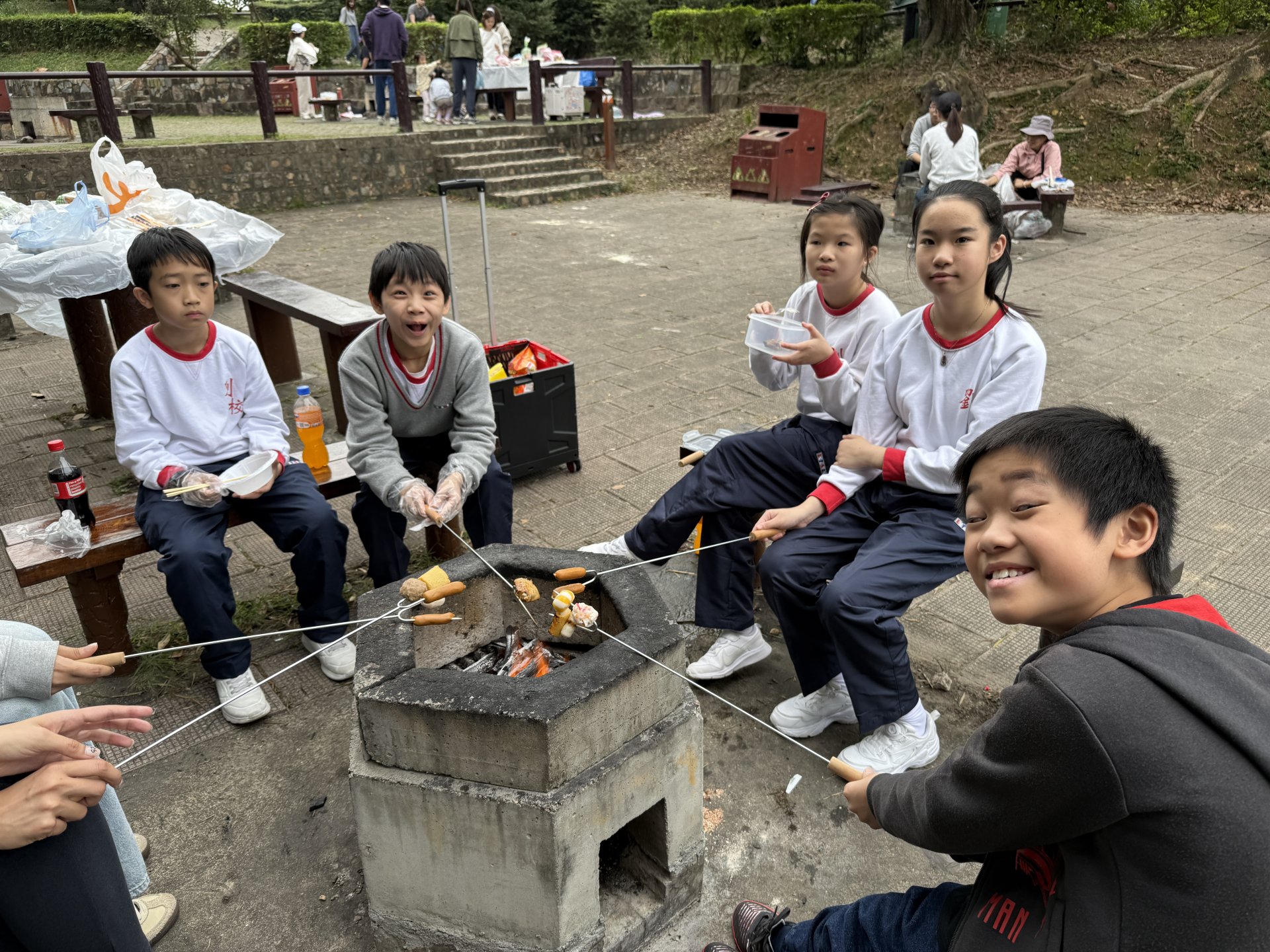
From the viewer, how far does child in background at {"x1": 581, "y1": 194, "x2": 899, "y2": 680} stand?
3.21 meters

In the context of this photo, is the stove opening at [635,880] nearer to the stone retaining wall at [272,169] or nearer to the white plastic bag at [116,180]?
the white plastic bag at [116,180]

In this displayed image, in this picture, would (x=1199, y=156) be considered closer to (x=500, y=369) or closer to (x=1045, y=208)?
(x=1045, y=208)

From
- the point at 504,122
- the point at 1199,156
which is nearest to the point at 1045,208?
the point at 1199,156

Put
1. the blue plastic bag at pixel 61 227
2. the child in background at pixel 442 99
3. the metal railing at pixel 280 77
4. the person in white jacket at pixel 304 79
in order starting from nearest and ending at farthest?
the blue plastic bag at pixel 61 227
the metal railing at pixel 280 77
the child in background at pixel 442 99
the person in white jacket at pixel 304 79

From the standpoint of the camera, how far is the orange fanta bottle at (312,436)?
383 cm

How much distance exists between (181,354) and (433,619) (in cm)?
177

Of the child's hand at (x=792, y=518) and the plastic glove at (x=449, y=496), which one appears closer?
the child's hand at (x=792, y=518)

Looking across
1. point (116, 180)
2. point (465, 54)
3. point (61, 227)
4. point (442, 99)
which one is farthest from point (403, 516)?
point (442, 99)

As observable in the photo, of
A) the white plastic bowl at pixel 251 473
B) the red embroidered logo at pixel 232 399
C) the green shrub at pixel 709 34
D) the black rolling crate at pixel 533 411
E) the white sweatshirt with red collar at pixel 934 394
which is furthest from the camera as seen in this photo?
the green shrub at pixel 709 34

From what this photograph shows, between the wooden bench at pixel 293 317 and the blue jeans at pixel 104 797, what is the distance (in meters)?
2.87

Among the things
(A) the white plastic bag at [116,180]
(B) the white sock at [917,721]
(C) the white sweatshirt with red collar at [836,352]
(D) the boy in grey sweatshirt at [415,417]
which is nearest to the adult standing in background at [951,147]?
(C) the white sweatshirt with red collar at [836,352]

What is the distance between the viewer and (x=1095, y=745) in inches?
50.5

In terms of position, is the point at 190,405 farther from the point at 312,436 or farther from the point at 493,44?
the point at 493,44

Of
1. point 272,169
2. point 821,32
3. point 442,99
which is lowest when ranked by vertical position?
point 272,169
